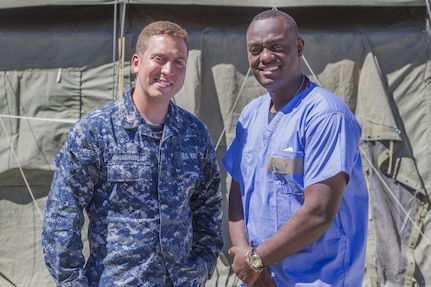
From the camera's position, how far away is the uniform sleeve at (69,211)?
7.16 ft

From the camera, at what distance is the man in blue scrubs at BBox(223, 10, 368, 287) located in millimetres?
2164

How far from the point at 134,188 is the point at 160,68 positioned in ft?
1.38

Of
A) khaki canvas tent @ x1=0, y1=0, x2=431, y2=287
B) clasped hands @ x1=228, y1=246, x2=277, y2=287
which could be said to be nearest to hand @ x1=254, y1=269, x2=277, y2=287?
clasped hands @ x1=228, y1=246, x2=277, y2=287

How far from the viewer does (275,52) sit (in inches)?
91.0

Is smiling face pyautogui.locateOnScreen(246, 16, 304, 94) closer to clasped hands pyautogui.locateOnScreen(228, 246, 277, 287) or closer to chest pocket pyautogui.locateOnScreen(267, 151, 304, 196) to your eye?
chest pocket pyautogui.locateOnScreen(267, 151, 304, 196)

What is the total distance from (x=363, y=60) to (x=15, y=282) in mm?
2976

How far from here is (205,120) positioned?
4777 mm

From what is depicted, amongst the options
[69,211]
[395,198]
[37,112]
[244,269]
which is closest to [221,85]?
[37,112]

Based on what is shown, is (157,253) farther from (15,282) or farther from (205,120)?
(15,282)

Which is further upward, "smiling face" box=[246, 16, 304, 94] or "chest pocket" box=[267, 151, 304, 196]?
"smiling face" box=[246, 16, 304, 94]

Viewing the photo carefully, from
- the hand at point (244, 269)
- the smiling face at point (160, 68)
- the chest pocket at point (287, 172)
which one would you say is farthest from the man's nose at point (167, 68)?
the hand at point (244, 269)

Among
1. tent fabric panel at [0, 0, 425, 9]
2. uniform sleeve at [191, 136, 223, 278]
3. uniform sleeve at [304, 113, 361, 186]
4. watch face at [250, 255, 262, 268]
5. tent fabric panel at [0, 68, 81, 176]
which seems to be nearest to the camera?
uniform sleeve at [304, 113, 361, 186]

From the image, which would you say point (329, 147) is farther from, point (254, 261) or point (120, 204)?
point (120, 204)

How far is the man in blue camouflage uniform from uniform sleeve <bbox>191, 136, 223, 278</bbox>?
10 cm
